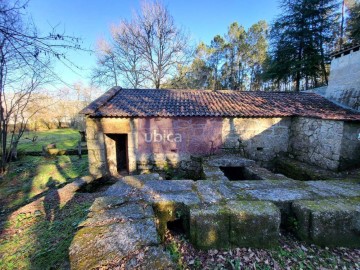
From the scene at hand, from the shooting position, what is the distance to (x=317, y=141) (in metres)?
5.38

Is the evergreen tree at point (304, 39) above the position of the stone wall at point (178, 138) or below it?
above

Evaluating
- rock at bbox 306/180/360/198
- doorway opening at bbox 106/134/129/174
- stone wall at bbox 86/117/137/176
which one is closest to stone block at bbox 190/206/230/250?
rock at bbox 306/180/360/198

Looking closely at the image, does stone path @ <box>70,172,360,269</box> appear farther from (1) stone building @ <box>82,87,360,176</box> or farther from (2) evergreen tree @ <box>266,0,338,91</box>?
(2) evergreen tree @ <box>266,0,338,91</box>

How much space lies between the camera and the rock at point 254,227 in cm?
230

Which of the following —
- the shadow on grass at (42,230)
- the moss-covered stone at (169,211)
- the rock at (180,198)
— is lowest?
the shadow on grass at (42,230)

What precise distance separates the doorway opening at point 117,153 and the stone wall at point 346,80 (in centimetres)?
816

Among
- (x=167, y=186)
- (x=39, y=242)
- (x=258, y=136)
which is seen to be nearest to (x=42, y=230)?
(x=39, y=242)

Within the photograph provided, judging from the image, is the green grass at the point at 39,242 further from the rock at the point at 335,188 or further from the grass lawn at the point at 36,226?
the rock at the point at 335,188

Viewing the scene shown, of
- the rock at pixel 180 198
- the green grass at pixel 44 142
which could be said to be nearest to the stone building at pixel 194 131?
the rock at pixel 180 198

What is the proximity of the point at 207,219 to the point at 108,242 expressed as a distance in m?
1.20

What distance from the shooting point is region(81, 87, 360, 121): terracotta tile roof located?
5.79m

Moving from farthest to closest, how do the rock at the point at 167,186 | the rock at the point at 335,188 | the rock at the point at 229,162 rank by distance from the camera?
1. the rock at the point at 229,162
2. the rock at the point at 167,186
3. the rock at the point at 335,188

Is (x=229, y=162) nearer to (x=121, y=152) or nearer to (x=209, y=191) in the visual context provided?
(x=209, y=191)

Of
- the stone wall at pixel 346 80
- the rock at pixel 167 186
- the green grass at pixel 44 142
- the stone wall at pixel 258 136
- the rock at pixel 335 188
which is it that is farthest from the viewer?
the green grass at pixel 44 142
